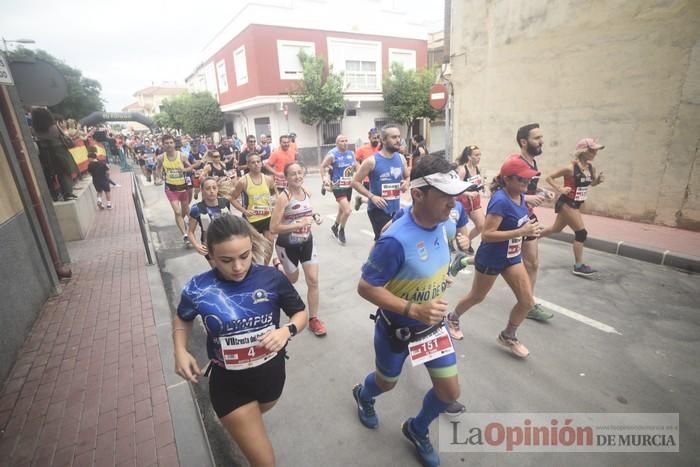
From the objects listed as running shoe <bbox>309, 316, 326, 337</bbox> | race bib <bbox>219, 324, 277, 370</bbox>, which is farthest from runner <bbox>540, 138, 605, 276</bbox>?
race bib <bbox>219, 324, 277, 370</bbox>

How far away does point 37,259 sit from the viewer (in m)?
5.12

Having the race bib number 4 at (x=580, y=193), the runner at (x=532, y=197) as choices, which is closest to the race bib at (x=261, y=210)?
the runner at (x=532, y=197)

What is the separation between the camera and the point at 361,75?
2542 cm

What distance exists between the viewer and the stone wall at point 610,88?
7.03m

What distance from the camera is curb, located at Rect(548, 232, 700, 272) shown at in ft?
18.7

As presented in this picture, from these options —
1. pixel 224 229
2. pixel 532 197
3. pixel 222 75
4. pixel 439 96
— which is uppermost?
pixel 222 75

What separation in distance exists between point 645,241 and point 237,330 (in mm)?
7698

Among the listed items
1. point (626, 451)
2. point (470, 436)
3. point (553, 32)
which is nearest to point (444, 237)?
point (470, 436)

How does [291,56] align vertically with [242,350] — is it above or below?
above

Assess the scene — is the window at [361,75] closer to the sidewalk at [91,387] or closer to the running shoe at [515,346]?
the sidewalk at [91,387]

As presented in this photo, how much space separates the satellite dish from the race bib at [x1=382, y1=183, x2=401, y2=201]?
4908 millimetres

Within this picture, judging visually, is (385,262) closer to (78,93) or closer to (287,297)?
(287,297)

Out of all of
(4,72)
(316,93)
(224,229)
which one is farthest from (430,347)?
(316,93)

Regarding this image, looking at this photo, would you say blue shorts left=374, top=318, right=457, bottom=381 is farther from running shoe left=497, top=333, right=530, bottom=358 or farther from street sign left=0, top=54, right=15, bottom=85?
street sign left=0, top=54, right=15, bottom=85
